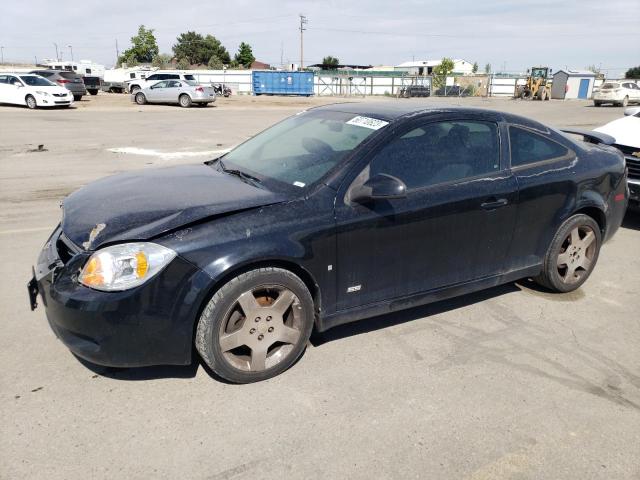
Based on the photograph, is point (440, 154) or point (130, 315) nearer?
point (130, 315)

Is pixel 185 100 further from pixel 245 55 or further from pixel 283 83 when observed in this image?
pixel 245 55

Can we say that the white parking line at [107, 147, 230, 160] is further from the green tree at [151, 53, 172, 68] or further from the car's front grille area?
the green tree at [151, 53, 172, 68]

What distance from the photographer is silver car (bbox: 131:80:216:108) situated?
2841cm

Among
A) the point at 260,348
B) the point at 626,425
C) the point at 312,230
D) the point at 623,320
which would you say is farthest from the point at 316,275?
the point at 623,320

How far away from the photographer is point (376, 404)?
3.02 m

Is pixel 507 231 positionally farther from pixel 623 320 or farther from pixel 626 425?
pixel 626 425

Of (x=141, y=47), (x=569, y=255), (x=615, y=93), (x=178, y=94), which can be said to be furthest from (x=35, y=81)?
(x=141, y=47)

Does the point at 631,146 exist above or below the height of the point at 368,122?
below

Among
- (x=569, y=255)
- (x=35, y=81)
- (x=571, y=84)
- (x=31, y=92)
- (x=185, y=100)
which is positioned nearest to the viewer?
(x=569, y=255)

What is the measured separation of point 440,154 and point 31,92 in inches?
955

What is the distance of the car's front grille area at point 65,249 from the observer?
298cm

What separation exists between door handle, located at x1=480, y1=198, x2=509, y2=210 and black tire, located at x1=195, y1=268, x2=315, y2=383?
58.0 inches

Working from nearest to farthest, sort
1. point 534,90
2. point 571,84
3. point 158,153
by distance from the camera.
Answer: point 158,153
point 534,90
point 571,84

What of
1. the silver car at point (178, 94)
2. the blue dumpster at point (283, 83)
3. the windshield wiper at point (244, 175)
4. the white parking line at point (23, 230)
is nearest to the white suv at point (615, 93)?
the blue dumpster at point (283, 83)
